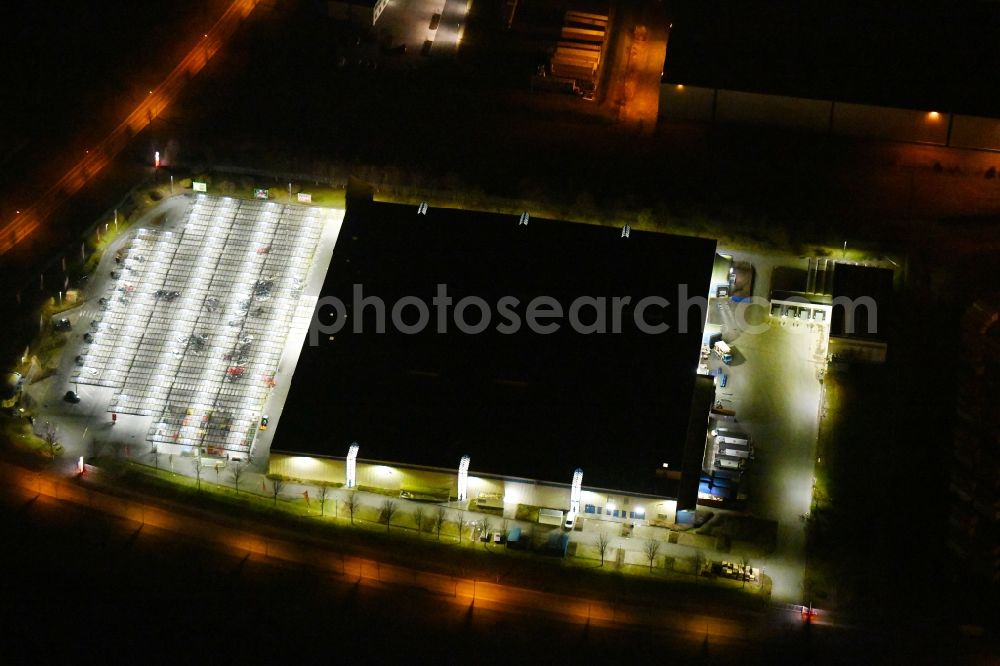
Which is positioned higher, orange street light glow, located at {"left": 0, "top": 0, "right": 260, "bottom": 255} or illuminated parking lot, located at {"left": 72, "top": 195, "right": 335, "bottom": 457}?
orange street light glow, located at {"left": 0, "top": 0, "right": 260, "bottom": 255}

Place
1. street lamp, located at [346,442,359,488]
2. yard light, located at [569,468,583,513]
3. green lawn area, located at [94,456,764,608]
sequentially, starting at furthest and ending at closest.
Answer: street lamp, located at [346,442,359,488] < yard light, located at [569,468,583,513] < green lawn area, located at [94,456,764,608]

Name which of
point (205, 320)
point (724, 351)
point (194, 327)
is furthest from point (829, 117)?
point (194, 327)

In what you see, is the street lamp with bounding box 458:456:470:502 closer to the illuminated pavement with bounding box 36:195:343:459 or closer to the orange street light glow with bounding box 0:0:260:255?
the illuminated pavement with bounding box 36:195:343:459

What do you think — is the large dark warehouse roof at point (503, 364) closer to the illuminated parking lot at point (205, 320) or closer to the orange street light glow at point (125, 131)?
the illuminated parking lot at point (205, 320)

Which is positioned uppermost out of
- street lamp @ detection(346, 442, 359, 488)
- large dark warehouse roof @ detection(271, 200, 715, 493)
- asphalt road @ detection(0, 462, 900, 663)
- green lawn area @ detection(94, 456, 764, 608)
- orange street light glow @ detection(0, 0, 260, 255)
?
orange street light glow @ detection(0, 0, 260, 255)

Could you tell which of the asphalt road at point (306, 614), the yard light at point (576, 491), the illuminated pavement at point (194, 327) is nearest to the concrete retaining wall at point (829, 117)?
the illuminated pavement at point (194, 327)

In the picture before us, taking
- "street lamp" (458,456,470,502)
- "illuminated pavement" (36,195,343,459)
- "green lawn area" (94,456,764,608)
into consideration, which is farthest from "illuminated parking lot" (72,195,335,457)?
"street lamp" (458,456,470,502)
